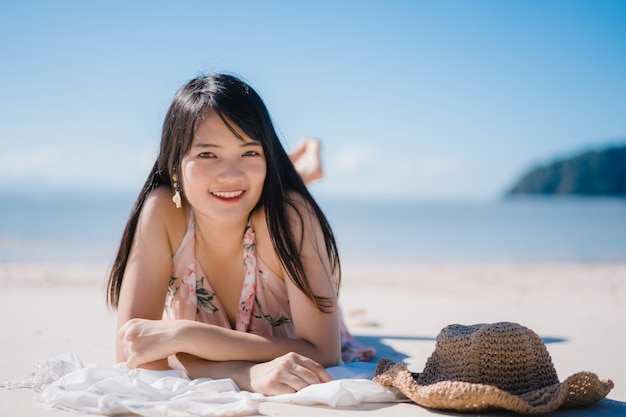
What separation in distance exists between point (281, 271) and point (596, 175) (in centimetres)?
8097

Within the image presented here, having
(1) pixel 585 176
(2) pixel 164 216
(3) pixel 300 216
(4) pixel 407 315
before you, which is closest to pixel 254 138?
(3) pixel 300 216

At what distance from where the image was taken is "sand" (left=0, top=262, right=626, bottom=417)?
2.97m

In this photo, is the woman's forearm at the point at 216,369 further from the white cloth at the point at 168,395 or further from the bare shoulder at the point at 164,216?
the bare shoulder at the point at 164,216

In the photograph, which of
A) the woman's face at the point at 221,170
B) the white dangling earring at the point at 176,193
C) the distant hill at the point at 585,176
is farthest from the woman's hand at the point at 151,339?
the distant hill at the point at 585,176

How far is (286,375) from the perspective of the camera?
2379 mm

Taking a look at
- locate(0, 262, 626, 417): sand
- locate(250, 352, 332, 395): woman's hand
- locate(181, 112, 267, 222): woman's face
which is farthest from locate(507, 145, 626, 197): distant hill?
locate(250, 352, 332, 395): woman's hand

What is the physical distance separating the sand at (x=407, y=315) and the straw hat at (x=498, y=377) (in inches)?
3.5

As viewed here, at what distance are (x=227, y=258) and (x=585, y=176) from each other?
273 feet

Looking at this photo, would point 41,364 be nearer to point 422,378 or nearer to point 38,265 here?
point 422,378

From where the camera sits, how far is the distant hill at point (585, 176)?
7131 centimetres

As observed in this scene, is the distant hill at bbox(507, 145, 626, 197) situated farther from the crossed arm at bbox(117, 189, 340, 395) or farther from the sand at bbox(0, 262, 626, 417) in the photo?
the crossed arm at bbox(117, 189, 340, 395)

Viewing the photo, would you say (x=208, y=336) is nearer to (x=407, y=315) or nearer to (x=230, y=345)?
(x=230, y=345)

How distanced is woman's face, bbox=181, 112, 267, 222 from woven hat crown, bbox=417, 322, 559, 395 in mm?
1194

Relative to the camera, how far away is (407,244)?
17.1m
